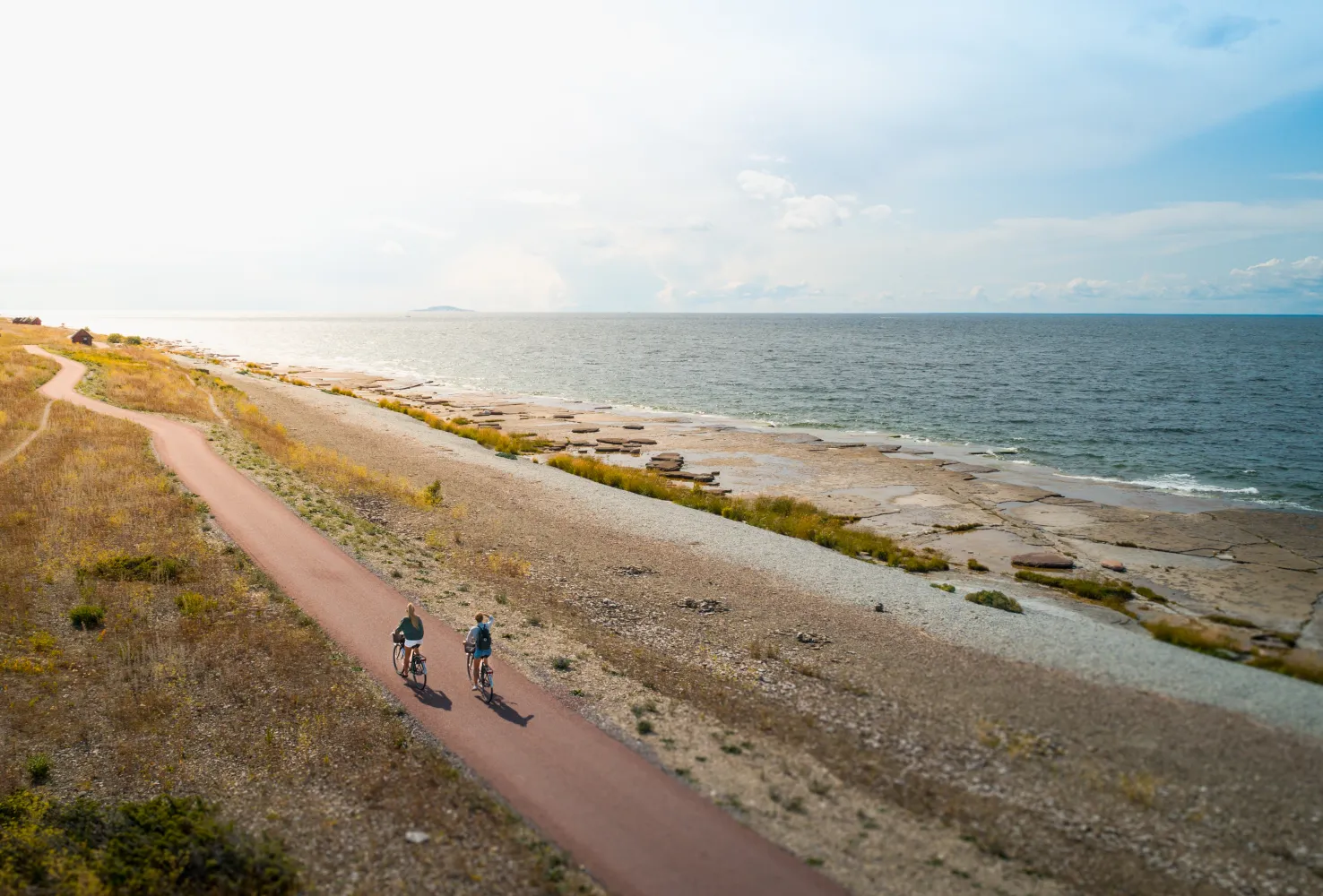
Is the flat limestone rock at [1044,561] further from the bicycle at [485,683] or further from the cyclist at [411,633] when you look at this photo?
the cyclist at [411,633]

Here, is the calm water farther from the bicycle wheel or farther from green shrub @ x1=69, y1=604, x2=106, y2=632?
green shrub @ x1=69, y1=604, x2=106, y2=632

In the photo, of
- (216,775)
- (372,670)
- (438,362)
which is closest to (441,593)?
(372,670)

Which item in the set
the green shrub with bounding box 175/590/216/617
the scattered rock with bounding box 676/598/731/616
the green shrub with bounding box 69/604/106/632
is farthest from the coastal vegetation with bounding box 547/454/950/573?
the green shrub with bounding box 69/604/106/632

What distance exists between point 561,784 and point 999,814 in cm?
749

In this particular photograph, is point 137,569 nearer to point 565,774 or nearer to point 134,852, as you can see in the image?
point 134,852

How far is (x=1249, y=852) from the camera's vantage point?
35.4 ft

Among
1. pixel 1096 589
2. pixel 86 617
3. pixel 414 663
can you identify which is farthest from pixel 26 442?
pixel 1096 589

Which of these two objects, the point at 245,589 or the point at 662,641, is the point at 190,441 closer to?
the point at 245,589

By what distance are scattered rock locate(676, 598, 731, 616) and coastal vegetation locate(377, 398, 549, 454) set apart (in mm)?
28769

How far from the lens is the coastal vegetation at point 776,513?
28184 mm

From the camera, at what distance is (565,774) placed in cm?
1220

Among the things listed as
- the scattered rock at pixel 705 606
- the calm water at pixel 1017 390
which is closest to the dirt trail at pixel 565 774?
the scattered rock at pixel 705 606

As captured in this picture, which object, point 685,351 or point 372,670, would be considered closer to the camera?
point 372,670

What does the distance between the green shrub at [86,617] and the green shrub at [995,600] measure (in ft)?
81.3
